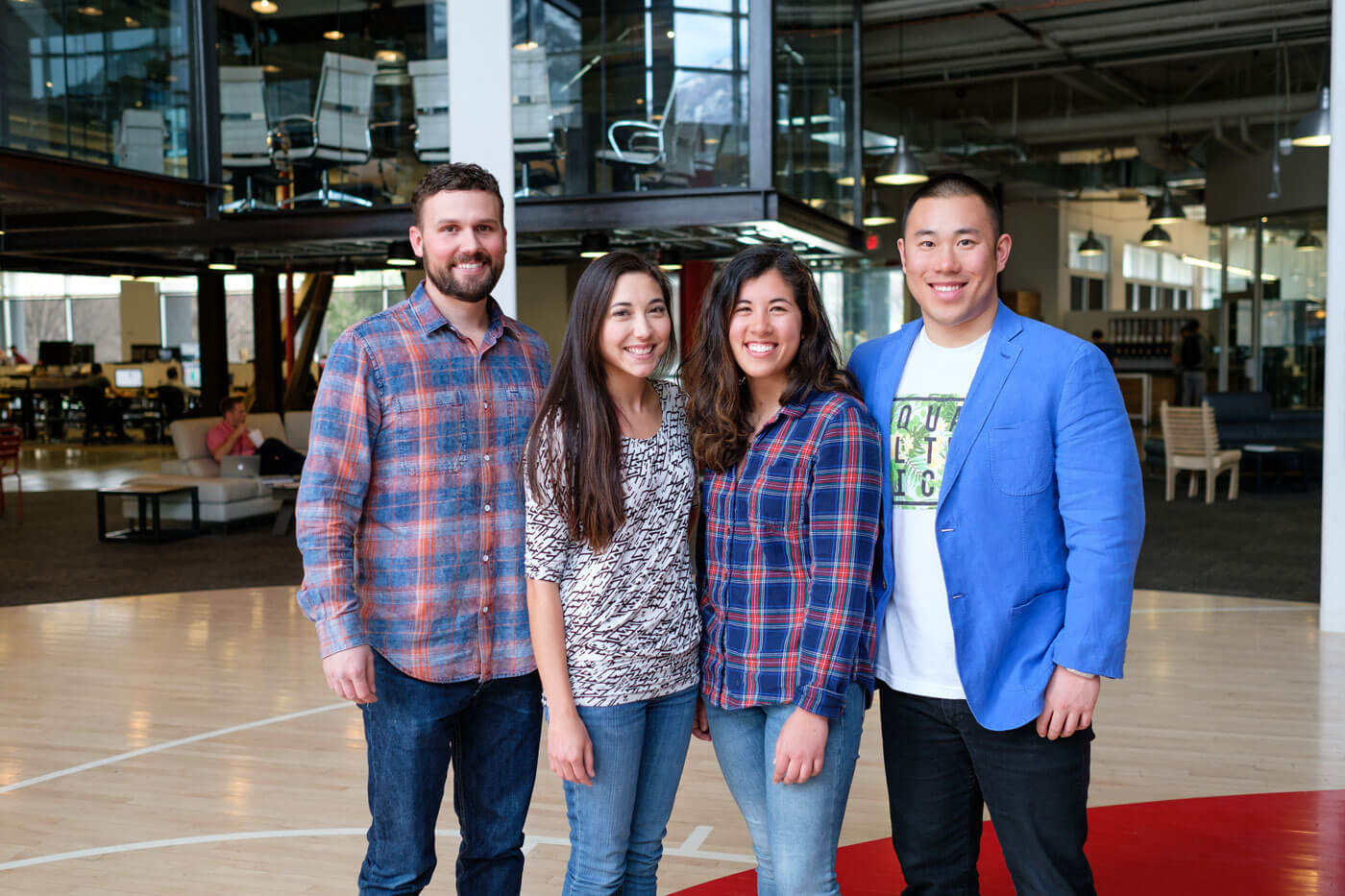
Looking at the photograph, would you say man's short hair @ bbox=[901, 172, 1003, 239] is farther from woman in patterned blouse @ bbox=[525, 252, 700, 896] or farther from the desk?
the desk

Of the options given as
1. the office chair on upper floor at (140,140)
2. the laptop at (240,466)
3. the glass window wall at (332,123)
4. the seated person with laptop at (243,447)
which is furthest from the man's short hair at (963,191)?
the laptop at (240,466)

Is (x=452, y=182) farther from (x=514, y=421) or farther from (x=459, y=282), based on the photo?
(x=514, y=421)

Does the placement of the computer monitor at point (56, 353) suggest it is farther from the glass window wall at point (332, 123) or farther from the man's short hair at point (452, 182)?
the man's short hair at point (452, 182)

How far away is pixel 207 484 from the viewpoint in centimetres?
1116

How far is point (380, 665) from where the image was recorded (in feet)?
7.68

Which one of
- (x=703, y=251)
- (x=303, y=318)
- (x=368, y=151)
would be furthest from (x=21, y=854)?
(x=303, y=318)

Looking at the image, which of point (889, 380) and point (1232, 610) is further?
point (1232, 610)

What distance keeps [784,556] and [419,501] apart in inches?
30.2

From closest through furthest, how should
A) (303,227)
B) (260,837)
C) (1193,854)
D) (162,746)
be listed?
(1193,854) → (260,837) → (162,746) → (303,227)

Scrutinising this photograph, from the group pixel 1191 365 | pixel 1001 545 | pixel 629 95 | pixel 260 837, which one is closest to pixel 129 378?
pixel 629 95

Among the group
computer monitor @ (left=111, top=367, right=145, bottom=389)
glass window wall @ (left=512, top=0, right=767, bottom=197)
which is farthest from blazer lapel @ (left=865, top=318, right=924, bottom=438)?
computer monitor @ (left=111, top=367, right=145, bottom=389)

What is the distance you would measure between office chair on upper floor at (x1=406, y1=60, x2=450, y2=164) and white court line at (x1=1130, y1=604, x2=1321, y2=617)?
7689mm

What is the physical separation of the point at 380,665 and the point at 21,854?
2.07 m

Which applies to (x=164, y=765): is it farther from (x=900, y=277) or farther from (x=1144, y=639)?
(x=900, y=277)
